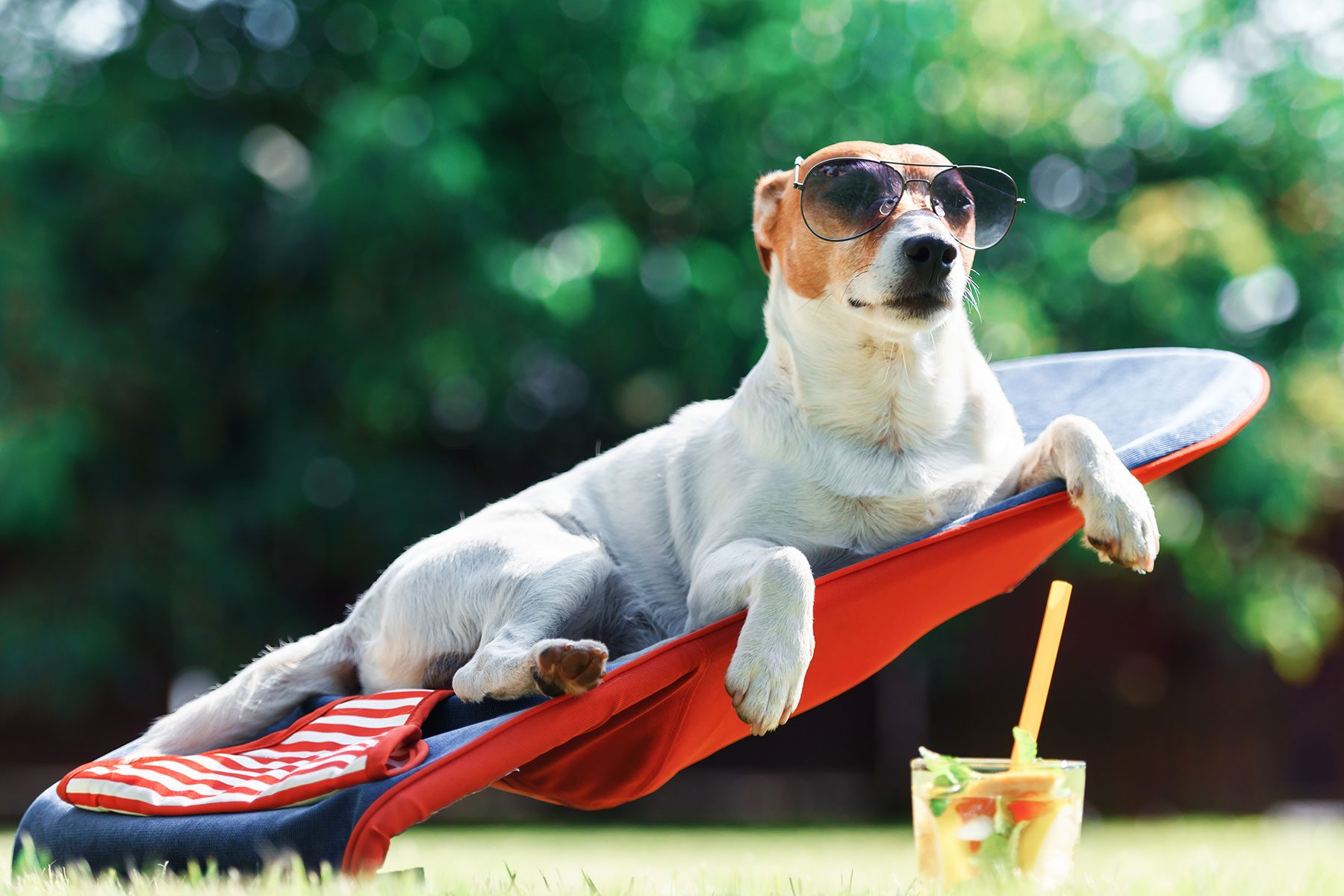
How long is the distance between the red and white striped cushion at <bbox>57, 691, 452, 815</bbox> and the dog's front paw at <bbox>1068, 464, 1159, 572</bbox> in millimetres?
1188

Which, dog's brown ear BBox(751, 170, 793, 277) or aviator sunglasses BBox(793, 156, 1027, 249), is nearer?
aviator sunglasses BBox(793, 156, 1027, 249)

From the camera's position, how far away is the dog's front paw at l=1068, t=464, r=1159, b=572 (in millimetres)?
2127

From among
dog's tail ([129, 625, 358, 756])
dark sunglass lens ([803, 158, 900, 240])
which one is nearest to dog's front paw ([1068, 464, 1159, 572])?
dark sunglass lens ([803, 158, 900, 240])

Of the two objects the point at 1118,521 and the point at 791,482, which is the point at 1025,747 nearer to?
the point at 1118,521

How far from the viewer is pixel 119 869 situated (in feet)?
6.88

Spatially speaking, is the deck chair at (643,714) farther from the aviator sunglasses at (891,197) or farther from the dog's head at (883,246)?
the aviator sunglasses at (891,197)

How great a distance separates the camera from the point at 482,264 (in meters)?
6.26

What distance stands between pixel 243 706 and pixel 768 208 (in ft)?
5.01

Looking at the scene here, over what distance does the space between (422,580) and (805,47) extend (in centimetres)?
480

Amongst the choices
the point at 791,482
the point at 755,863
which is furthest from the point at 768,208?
the point at 755,863

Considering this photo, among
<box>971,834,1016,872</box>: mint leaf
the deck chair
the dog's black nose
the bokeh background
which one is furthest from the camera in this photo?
the bokeh background

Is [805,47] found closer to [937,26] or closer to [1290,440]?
[937,26]

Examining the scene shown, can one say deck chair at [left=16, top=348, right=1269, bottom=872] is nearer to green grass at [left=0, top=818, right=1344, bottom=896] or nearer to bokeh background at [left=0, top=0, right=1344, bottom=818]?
green grass at [left=0, top=818, right=1344, bottom=896]

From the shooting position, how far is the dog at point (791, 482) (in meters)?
2.35
